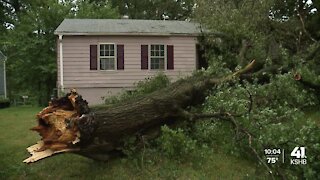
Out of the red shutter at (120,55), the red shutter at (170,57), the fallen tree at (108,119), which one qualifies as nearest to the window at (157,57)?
the red shutter at (170,57)

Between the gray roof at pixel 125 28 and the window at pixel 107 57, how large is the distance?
0.62 m

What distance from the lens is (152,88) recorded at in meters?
8.95

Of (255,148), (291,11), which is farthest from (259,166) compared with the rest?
(291,11)

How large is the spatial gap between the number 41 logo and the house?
36.4 feet

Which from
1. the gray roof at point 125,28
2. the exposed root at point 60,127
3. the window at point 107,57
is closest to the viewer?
the exposed root at point 60,127

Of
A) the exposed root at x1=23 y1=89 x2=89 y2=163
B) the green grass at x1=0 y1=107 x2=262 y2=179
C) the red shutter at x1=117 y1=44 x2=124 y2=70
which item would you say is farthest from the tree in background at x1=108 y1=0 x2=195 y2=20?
the exposed root at x1=23 y1=89 x2=89 y2=163

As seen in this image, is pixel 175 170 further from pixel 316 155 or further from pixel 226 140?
pixel 316 155

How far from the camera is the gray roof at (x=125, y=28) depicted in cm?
1614

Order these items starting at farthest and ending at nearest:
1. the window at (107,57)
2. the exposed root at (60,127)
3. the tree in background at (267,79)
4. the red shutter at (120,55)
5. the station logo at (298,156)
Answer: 1. the red shutter at (120,55)
2. the window at (107,57)
3. the tree in background at (267,79)
4. the station logo at (298,156)
5. the exposed root at (60,127)

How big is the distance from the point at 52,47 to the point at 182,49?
24.7 feet

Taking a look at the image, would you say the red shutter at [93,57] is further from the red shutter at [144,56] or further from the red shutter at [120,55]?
the red shutter at [144,56]

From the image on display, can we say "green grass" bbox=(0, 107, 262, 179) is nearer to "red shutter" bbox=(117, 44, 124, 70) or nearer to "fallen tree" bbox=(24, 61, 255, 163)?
"fallen tree" bbox=(24, 61, 255, 163)

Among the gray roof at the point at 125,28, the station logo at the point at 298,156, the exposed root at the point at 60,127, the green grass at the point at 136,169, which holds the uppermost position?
the gray roof at the point at 125,28

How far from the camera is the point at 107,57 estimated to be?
54.3 feet
